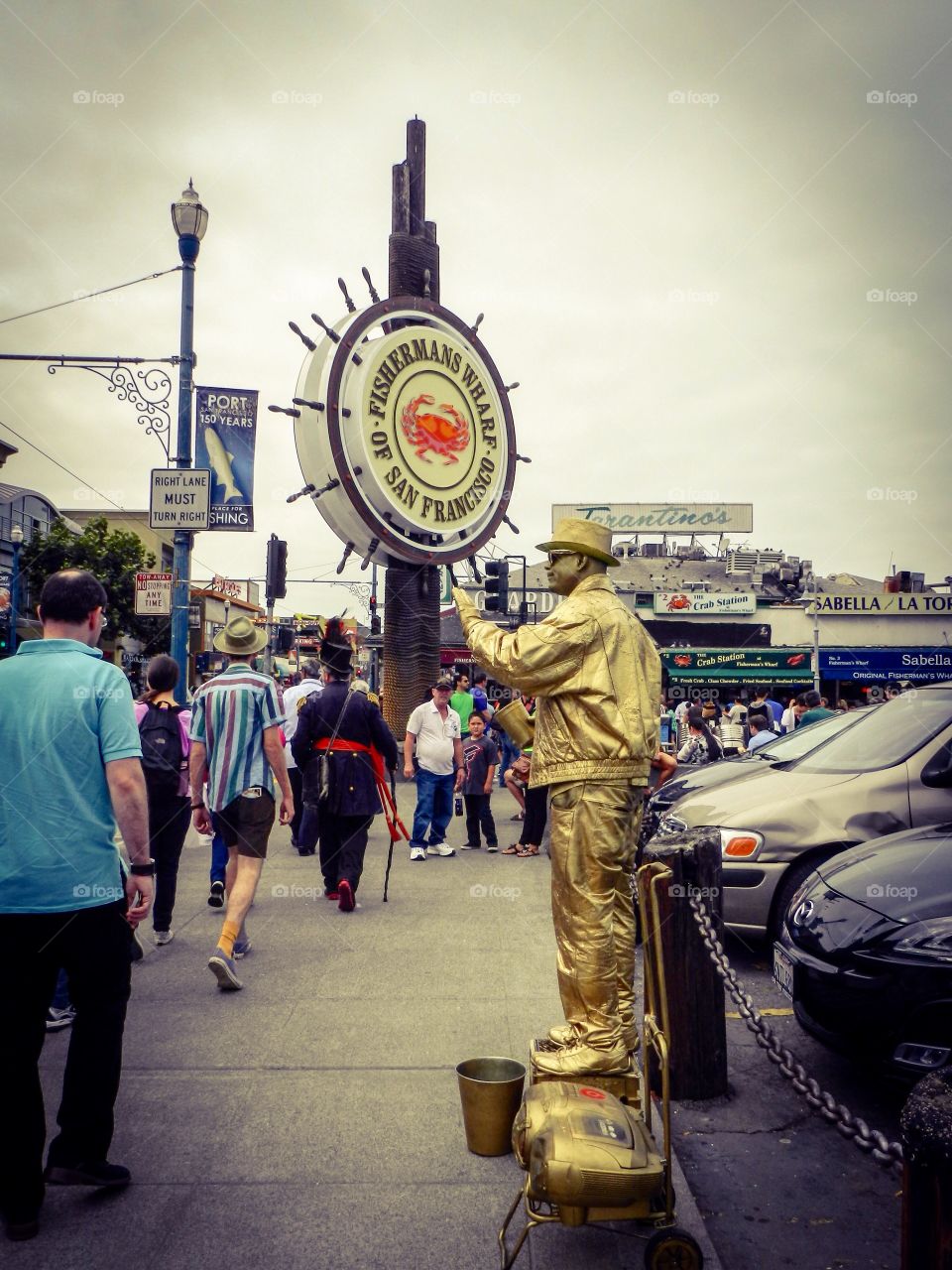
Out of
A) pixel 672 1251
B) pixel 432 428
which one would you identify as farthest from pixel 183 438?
pixel 672 1251

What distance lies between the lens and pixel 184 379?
11.0 m

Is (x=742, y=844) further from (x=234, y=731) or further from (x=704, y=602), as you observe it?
(x=704, y=602)

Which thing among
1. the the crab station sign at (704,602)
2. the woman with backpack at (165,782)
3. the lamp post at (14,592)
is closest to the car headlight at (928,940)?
the woman with backpack at (165,782)

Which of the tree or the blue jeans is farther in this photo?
the tree

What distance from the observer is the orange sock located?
5.19 metres

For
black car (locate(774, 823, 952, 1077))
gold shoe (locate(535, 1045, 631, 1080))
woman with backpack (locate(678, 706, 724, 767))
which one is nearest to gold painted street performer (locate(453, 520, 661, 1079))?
gold shoe (locate(535, 1045, 631, 1080))

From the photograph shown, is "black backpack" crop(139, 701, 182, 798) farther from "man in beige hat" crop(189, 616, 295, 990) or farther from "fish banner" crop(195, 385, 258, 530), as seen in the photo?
"fish banner" crop(195, 385, 258, 530)

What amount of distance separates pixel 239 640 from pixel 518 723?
2714mm

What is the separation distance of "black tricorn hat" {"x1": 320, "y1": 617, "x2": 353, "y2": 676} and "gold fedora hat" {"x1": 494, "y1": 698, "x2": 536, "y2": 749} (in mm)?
3472

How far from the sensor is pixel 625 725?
3.35m

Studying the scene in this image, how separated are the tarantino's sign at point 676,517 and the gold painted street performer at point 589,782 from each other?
162ft

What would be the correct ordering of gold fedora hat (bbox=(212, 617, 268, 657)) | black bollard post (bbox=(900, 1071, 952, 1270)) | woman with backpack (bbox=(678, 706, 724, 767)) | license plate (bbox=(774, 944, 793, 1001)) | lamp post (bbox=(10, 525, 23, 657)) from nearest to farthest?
black bollard post (bbox=(900, 1071, 952, 1270)) → license plate (bbox=(774, 944, 793, 1001)) → gold fedora hat (bbox=(212, 617, 268, 657)) → woman with backpack (bbox=(678, 706, 724, 767)) → lamp post (bbox=(10, 525, 23, 657))

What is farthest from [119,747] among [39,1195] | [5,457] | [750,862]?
[5,457]

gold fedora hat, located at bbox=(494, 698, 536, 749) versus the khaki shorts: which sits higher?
gold fedora hat, located at bbox=(494, 698, 536, 749)
